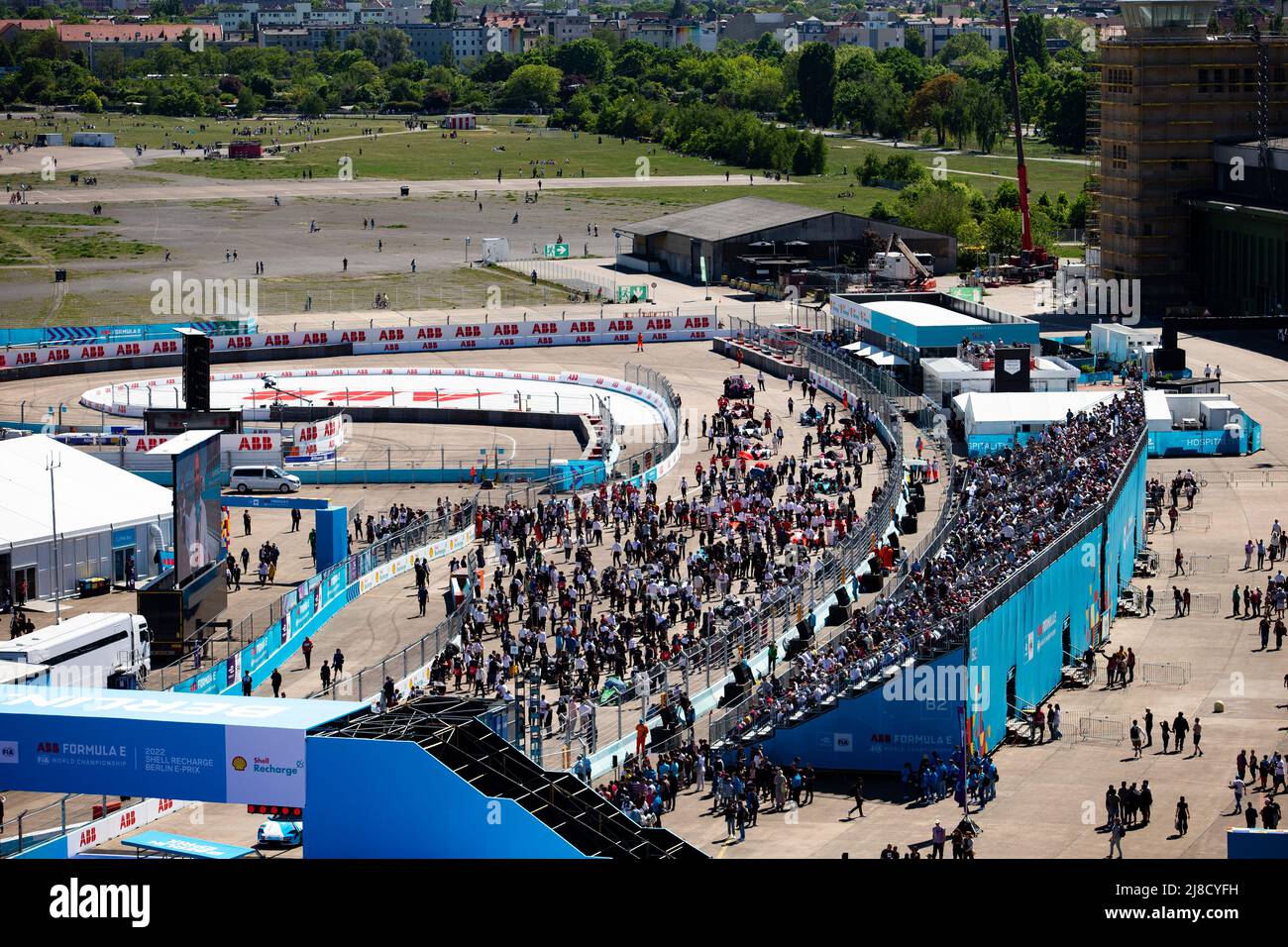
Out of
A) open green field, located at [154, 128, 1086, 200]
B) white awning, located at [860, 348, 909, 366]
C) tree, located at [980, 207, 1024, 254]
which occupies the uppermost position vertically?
open green field, located at [154, 128, 1086, 200]

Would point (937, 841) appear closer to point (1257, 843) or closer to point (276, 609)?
point (1257, 843)

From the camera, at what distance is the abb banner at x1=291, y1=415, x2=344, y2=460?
5997 centimetres

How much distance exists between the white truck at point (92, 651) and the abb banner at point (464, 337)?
41.3 meters

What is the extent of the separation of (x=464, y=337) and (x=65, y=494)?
37.9 m

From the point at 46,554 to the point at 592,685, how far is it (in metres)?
15.1

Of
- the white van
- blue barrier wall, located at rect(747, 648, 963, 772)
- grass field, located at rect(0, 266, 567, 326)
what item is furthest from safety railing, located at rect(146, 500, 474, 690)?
grass field, located at rect(0, 266, 567, 326)

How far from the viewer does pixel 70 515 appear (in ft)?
150

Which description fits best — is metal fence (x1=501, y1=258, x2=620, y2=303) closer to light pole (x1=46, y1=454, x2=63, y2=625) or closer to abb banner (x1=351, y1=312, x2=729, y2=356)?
abb banner (x1=351, y1=312, x2=729, y2=356)

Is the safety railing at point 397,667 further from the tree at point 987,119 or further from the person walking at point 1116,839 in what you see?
A: the tree at point 987,119

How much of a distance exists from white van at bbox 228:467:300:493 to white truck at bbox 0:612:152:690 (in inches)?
665

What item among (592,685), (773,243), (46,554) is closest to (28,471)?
(46,554)

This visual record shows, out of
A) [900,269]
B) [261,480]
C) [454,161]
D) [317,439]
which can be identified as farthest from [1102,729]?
[454,161]

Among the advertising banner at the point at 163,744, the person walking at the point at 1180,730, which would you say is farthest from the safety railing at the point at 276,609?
the person walking at the point at 1180,730
